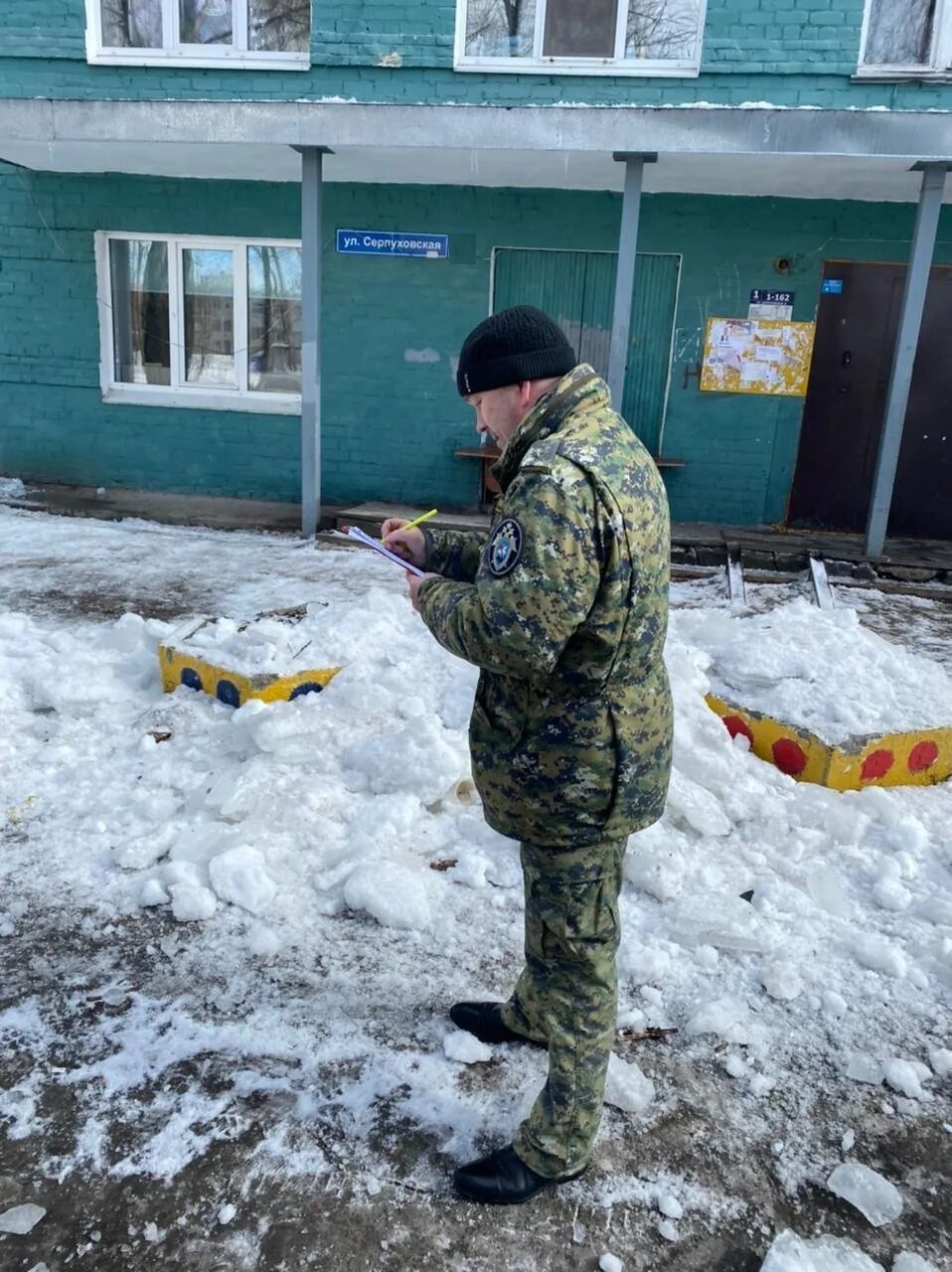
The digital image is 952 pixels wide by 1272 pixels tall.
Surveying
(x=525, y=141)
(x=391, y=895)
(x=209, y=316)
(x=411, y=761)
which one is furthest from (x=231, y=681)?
(x=209, y=316)

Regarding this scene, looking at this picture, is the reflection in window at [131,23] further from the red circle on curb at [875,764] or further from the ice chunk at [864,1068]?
the ice chunk at [864,1068]

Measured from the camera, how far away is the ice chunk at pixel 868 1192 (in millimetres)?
1983

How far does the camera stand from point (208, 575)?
6.58m

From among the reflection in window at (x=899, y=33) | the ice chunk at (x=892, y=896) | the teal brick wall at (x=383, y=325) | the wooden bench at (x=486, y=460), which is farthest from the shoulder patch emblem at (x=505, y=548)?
the reflection in window at (x=899, y=33)

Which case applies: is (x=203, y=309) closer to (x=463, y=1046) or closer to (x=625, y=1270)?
(x=463, y=1046)

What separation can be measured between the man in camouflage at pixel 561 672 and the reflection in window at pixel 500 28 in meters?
7.52

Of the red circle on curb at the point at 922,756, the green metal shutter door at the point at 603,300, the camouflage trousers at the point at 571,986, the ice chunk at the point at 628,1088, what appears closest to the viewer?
the camouflage trousers at the point at 571,986

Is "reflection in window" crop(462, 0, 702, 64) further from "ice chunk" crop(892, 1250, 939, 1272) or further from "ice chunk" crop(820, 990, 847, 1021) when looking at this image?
"ice chunk" crop(892, 1250, 939, 1272)

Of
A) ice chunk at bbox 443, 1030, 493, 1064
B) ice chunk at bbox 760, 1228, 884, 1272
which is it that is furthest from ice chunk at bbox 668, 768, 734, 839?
ice chunk at bbox 760, 1228, 884, 1272

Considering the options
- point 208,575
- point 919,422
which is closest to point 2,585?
point 208,575

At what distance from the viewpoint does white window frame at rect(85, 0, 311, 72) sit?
324 inches

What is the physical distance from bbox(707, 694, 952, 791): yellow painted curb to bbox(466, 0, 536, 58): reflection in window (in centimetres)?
670

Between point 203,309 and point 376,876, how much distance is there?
7.36m

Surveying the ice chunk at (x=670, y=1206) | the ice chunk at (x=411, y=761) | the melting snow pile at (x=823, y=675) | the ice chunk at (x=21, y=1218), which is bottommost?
the ice chunk at (x=21, y=1218)
